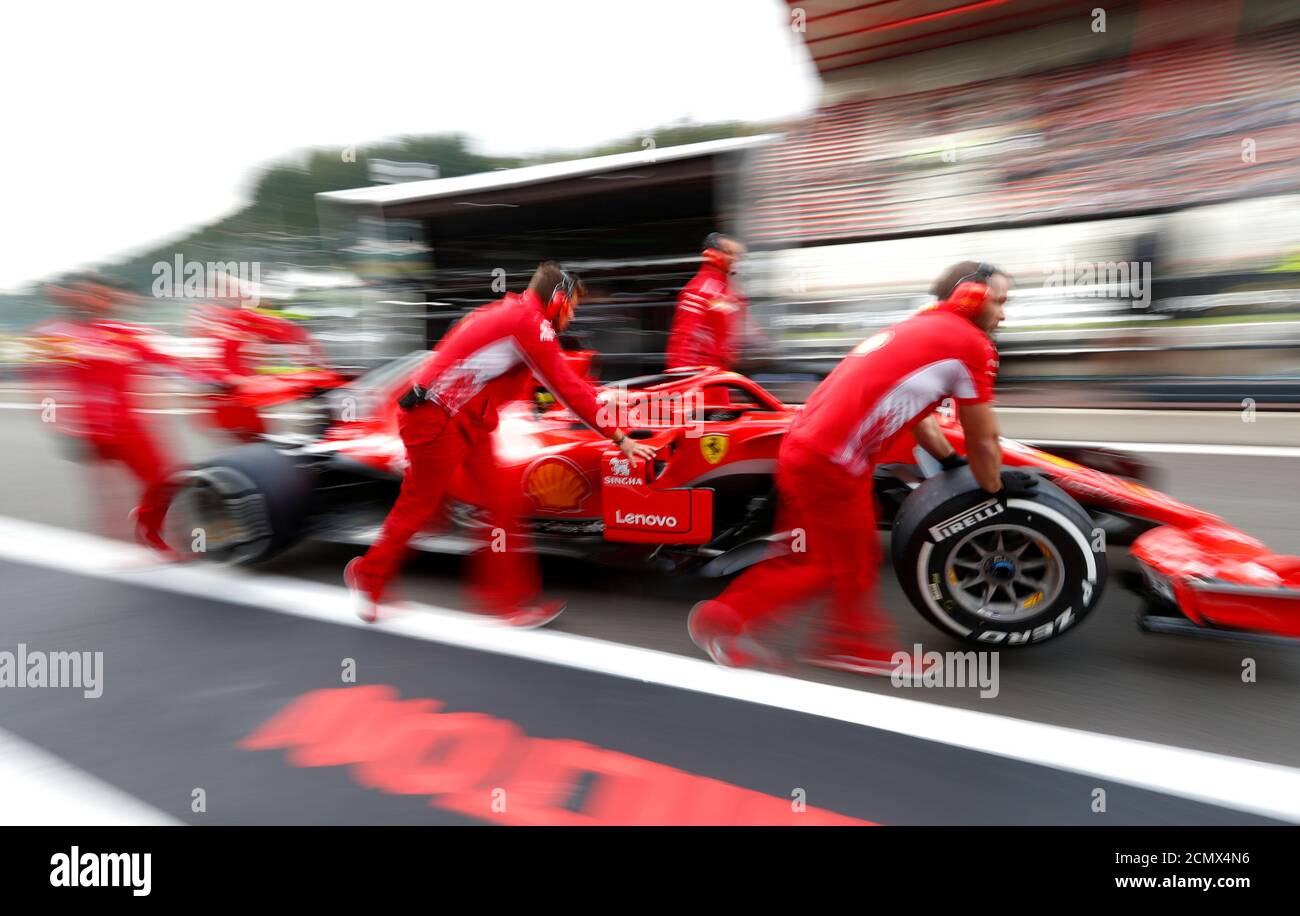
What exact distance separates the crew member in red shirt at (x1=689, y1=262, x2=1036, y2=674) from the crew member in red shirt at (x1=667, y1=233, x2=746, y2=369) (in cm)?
279

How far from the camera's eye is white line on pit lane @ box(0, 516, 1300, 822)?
2158 millimetres

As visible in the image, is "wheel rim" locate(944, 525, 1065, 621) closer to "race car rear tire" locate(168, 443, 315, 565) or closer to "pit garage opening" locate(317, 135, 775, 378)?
"race car rear tire" locate(168, 443, 315, 565)

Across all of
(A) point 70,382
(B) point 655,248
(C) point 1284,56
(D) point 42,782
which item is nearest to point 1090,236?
(C) point 1284,56

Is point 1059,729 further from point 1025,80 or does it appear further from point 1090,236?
point 1025,80

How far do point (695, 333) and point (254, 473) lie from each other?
9.28 feet

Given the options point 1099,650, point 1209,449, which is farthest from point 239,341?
point 1209,449

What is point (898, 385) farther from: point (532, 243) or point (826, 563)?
point (532, 243)

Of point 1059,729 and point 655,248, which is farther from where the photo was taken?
point 655,248

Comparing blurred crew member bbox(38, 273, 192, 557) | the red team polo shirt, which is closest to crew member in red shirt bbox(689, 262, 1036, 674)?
the red team polo shirt

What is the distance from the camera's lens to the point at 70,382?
431 cm

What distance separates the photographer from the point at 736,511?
336cm

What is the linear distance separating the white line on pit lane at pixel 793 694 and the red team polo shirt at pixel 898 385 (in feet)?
2.44

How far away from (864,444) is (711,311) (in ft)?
9.85

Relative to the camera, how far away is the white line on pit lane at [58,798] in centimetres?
214
